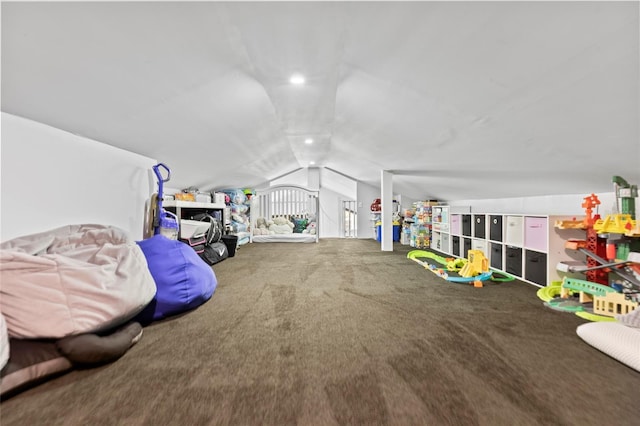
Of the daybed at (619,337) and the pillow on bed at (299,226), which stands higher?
the pillow on bed at (299,226)

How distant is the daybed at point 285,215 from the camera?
6.66 meters

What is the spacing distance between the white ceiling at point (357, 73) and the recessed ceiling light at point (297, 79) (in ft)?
0.22

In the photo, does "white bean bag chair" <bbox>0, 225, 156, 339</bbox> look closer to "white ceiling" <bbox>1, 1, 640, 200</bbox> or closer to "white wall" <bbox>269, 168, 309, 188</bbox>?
"white ceiling" <bbox>1, 1, 640, 200</bbox>

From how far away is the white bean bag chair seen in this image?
116 centimetres

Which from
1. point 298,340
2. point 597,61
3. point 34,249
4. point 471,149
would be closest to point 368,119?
point 471,149

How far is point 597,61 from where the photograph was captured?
1280mm

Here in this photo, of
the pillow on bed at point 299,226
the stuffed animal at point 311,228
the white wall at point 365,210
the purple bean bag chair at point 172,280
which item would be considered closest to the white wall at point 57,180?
the purple bean bag chair at point 172,280

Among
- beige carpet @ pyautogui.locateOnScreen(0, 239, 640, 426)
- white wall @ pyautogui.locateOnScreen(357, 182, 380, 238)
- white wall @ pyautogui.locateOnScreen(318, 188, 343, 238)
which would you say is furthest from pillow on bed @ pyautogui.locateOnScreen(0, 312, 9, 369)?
white wall @ pyautogui.locateOnScreen(318, 188, 343, 238)

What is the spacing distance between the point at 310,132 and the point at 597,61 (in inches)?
120

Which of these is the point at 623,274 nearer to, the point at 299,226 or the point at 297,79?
the point at 297,79

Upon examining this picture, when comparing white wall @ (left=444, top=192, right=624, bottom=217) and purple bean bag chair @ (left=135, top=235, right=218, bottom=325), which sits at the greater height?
white wall @ (left=444, top=192, right=624, bottom=217)

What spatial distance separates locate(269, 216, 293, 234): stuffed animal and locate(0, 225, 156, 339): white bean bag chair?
5421 millimetres

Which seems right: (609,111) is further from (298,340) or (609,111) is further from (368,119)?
(298,340)

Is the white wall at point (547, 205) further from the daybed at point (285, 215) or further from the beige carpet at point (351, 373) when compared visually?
the daybed at point (285, 215)
